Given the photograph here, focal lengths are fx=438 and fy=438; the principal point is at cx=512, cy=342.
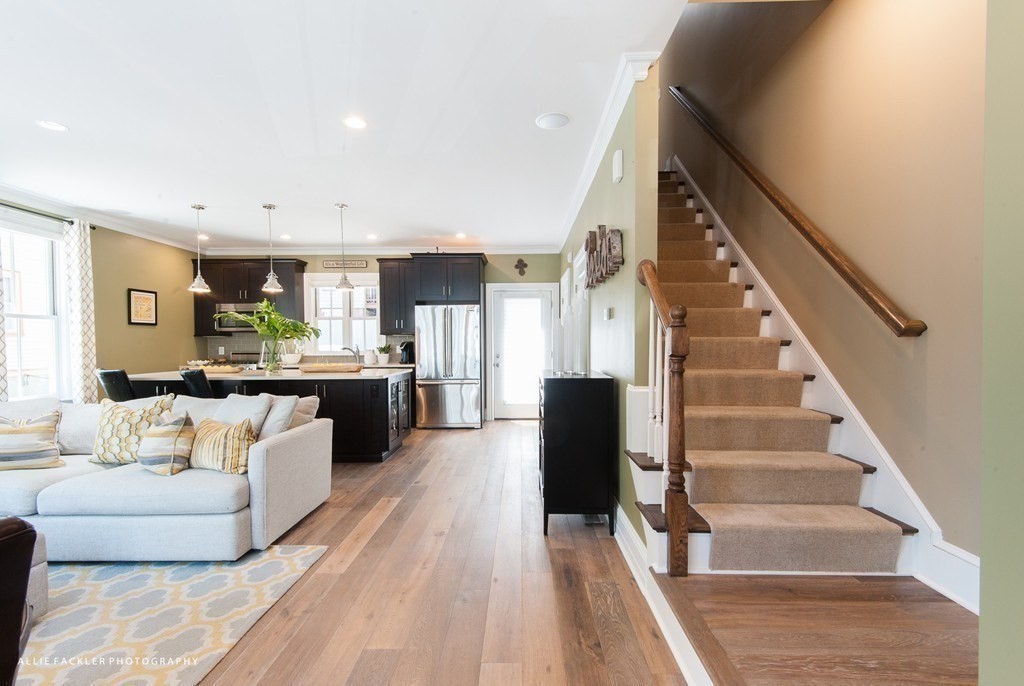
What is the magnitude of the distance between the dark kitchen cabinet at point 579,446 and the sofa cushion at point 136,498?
6.01ft

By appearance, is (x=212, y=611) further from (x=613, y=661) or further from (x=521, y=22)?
(x=521, y=22)

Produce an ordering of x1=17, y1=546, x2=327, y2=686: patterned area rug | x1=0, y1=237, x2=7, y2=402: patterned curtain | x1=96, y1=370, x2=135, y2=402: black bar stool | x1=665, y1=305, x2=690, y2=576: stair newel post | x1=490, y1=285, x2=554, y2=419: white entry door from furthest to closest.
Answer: x1=490, y1=285, x2=554, y2=419: white entry door, x1=96, y1=370, x2=135, y2=402: black bar stool, x1=0, y1=237, x2=7, y2=402: patterned curtain, x1=665, y1=305, x2=690, y2=576: stair newel post, x1=17, y1=546, x2=327, y2=686: patterned area rug

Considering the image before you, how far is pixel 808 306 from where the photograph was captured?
2.66 meters

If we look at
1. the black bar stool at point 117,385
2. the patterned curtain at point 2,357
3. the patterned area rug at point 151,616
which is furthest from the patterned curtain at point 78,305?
the patterned area rug at point 151,616

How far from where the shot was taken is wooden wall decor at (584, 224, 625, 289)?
2596 millimetres

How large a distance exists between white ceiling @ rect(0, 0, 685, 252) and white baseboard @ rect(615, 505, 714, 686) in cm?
250

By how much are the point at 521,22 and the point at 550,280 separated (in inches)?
189

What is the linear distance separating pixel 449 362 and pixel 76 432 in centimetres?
377

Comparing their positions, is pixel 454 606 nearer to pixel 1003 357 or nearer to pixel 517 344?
pixel 1003 357

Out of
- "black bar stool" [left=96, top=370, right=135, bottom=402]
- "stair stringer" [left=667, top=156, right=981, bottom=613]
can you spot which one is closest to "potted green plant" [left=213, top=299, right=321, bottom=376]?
"black bar stool" [left=96, top=370, right=135, bottom=402]

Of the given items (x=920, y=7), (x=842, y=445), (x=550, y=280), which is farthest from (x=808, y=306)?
(x=550, y=280)

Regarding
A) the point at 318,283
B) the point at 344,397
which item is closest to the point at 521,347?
the point at 344,397

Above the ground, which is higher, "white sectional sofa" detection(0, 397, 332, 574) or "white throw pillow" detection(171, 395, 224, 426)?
"white throw pillow" detection(171, 395, 224, 426)

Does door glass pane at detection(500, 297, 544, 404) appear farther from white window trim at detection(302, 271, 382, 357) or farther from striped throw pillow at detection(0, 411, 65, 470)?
striped throw pillow at detection(0, 411, 65, 470)
